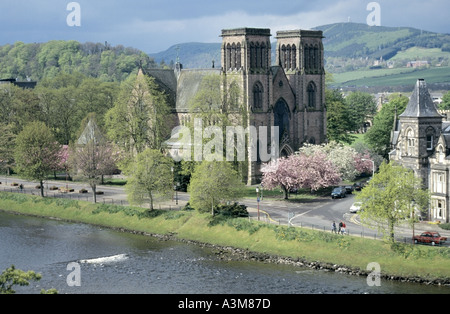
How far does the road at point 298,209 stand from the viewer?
7925cm

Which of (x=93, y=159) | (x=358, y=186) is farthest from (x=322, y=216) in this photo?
(x=93, y=159)

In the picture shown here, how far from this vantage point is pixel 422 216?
82.9 m

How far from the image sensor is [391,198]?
238 feet

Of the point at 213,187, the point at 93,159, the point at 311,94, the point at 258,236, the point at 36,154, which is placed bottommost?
the point at 258,236

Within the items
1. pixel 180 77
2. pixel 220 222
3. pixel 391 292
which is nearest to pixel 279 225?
pixel 220 222

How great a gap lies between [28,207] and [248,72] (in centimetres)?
3472

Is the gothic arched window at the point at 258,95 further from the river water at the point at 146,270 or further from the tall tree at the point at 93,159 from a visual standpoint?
the river water at the point at 146,270

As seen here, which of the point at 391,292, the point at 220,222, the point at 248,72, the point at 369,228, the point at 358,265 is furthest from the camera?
the point at 248,72

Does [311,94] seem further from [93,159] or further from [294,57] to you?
[93,159]

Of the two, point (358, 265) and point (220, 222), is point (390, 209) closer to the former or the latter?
point (358, 265)

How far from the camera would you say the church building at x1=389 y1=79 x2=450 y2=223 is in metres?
81.0

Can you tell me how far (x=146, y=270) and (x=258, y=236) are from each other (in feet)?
43.6

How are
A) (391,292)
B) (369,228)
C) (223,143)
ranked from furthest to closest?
(223,143)
(369,228)
(391,292)

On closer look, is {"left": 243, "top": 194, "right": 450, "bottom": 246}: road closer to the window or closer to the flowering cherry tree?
the flowering cherry tree
